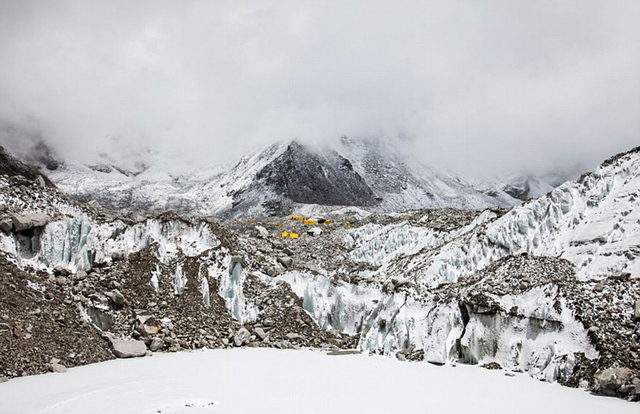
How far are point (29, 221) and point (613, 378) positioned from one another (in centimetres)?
2301

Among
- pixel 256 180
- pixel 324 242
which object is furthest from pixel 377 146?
pixel 324 242

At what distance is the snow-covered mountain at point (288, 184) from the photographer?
10650 centimetres

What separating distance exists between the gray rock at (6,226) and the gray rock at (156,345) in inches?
323

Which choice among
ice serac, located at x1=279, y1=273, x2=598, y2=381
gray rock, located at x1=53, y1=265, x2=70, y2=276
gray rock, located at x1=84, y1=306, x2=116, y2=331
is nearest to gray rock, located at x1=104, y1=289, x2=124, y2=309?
gray rock, located at x1=84, y1=306, x2=116, y2=331

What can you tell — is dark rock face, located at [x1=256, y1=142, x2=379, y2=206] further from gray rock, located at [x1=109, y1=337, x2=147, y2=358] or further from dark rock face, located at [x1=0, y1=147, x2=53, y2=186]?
gray rock, located at [x1=109, y1=337, x2=147, y2=358]

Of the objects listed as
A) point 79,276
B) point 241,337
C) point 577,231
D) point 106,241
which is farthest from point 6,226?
point 577,231

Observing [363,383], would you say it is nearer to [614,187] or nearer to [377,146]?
[614,187]

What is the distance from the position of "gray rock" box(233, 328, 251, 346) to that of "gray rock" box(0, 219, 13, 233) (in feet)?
36.3

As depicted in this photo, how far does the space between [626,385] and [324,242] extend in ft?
101

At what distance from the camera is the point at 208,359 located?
15.4 meters

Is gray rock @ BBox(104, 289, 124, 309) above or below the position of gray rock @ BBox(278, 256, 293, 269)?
below

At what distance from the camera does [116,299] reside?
60.3 feet

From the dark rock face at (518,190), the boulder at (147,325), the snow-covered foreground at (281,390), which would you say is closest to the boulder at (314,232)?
the boulder at (147,325)

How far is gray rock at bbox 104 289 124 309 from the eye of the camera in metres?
18.4
